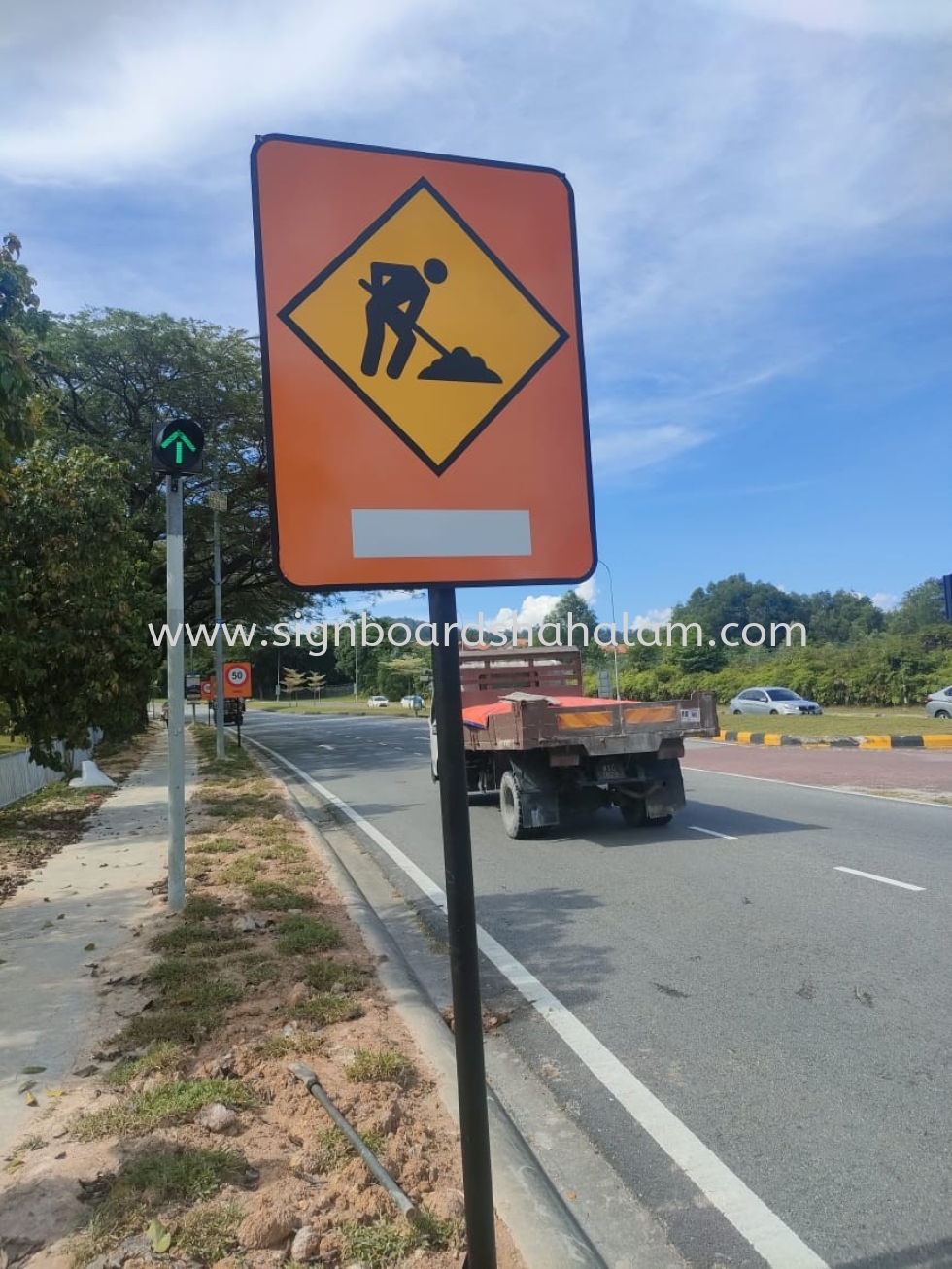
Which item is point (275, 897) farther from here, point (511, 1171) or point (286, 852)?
point (511, 1171)

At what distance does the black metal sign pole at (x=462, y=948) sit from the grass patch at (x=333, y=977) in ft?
9.04

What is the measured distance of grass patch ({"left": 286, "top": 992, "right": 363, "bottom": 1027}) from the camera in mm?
4383

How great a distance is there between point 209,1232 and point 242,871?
5.43 m

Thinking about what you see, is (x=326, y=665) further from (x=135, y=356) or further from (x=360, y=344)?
(x=360, y=344)

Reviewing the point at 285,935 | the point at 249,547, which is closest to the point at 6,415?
the point at 285,935

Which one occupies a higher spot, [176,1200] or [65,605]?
[65,605]

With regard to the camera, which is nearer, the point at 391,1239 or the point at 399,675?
the point at 391,1239

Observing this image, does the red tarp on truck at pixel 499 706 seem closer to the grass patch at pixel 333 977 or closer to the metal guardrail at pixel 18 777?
the grass patch at pixel 333 977

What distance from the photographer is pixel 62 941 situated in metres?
5.94

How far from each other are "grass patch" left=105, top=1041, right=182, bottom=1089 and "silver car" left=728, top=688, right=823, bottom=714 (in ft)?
99.4

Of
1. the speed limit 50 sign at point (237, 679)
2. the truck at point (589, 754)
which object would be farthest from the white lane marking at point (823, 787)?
the speed limit 50 sign at point (237, 679)

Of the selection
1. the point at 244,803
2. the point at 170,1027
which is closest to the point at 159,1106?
the point at 170,1027

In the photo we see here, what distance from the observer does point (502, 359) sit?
2287mm

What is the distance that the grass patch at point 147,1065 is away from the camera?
3.73m
